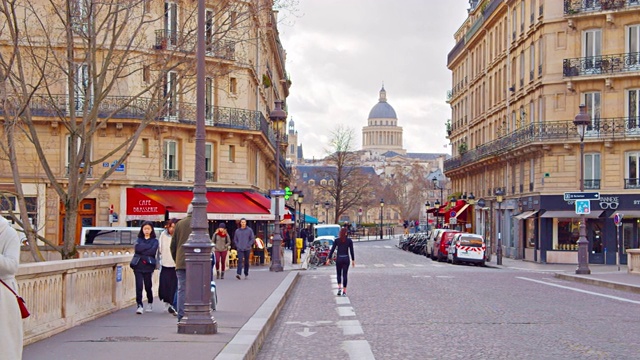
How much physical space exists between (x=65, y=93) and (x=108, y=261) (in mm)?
25342

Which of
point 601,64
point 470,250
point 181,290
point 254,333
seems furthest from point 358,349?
point 601,64

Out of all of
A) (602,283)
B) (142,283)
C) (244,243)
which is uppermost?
(244,243)

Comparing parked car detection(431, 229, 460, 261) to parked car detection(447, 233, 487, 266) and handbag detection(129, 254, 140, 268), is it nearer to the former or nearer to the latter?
parked car detection(447, 233, 487, 266)

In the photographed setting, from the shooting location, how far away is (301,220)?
7631 cm

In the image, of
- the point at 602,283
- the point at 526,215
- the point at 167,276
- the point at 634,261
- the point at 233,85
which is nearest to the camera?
the point at 167,276

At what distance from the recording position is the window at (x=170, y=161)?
142 feet

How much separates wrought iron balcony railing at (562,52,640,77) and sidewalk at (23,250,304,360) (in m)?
34.7

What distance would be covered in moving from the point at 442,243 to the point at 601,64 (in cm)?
1253

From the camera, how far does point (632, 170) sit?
49.4 metres

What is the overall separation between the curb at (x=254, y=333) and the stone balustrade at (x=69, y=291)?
8.20 feet

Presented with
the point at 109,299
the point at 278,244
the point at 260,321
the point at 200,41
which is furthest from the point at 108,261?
the point at 278,244

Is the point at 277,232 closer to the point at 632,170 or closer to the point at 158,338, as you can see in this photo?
the point at 632,170

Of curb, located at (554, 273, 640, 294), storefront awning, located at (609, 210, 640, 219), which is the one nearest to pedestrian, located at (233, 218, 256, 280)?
curb, located at (554, 273, 640, 294)

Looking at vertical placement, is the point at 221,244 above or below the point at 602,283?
above
